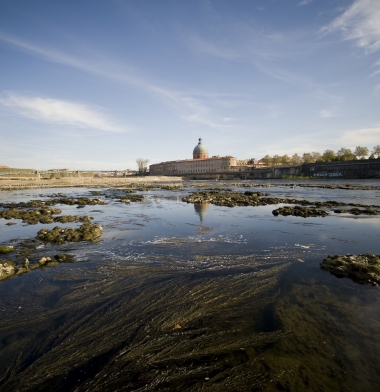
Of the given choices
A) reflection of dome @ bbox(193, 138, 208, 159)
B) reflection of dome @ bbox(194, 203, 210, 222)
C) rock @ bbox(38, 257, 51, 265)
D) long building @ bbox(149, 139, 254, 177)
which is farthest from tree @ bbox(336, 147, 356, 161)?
rock @ bbox(38, 257, 51, 265)

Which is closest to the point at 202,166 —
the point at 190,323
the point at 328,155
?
the point at 328,155

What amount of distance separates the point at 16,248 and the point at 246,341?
1071 centimetres

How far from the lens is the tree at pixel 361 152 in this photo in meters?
106

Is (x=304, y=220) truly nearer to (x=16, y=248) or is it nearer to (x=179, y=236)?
(x=179, y=236)

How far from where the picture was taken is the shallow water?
3.97 meters

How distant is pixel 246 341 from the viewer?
4.72 meters

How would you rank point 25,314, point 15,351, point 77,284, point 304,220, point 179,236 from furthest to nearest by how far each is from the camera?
1. point 304,220
2. point 179,236
3. point 77,284
4. point 25,314
5. point 15,351

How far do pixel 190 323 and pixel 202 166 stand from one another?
147 m

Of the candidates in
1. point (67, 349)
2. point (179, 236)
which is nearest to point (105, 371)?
point (67, 349)

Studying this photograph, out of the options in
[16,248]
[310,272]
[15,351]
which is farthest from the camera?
[16,248]

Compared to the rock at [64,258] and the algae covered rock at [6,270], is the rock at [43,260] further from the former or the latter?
the algae covered rock at [6,270]

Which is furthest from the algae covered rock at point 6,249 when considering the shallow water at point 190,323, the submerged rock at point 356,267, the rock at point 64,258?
the submerged rock at point 356,267

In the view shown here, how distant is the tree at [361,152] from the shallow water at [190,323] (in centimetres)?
11929

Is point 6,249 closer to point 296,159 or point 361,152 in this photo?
point 361,152
